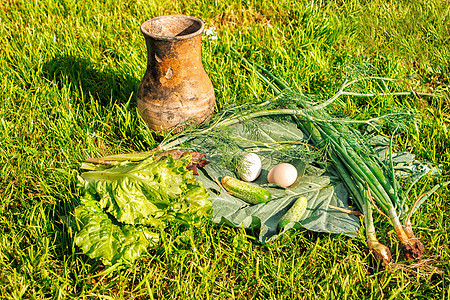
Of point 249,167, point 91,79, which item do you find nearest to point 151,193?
point 249,167

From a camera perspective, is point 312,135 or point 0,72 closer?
point 312,135

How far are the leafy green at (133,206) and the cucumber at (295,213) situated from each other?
0.51 m

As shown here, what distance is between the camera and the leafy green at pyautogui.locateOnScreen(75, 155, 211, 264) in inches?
89.5

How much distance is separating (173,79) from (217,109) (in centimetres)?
72

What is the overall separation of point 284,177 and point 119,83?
214 cm

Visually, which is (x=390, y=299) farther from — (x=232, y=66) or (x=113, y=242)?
(x=232, y=66)

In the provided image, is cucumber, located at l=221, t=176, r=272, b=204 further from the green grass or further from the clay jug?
the clay jug

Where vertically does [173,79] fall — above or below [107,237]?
above

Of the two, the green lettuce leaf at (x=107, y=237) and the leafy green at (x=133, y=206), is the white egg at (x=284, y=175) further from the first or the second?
the green lettuce leaf at (x=107, y=237)

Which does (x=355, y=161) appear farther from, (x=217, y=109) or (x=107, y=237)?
(x=107, y=237)

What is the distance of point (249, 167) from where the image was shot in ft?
9.70

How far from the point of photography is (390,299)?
7.34 ft

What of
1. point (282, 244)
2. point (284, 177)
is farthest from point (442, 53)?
point (282, 244)

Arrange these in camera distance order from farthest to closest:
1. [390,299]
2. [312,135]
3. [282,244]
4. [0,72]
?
[0,72] < [312,135] < [282,244] < [390,299]
